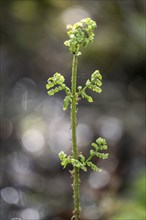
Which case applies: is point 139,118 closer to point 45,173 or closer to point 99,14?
point 45,173

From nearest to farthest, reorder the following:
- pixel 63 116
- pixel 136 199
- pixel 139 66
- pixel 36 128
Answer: pixel 136 199 → pixel 36 128 → pixel 63 116 → pixel 139 66

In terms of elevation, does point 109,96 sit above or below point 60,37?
below

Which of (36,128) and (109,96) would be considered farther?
(109,96)

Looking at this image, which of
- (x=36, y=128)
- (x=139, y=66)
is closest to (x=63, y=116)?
(x=36, y=128)

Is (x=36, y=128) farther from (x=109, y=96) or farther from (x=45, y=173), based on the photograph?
(x=109, y=96)

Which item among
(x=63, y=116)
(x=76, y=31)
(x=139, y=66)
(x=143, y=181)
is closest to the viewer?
(x=76, y=31)

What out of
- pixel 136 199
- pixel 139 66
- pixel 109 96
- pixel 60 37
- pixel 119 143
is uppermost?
pixel 60 37
